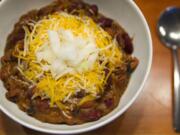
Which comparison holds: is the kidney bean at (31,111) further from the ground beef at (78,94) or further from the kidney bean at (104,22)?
the kidney bean at (104,22)

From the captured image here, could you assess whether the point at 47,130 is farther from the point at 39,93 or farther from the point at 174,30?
the point at 174,30

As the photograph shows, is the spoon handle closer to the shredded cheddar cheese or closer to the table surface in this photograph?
the table surface

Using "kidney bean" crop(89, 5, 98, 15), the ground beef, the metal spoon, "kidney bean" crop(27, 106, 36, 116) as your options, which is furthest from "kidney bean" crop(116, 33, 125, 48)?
"kidney bean" crop(27, 106, 36, 116)

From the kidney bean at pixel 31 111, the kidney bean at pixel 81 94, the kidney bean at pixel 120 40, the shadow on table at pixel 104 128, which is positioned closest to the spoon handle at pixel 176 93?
the shadow on table at pixel 104 128

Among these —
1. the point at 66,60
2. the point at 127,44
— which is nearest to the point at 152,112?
the point at 127,44

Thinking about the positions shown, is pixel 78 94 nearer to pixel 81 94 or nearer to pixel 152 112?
pixel 81 94

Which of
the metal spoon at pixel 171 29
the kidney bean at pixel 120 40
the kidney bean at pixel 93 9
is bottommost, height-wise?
the metal spoon at pixel 171 29
